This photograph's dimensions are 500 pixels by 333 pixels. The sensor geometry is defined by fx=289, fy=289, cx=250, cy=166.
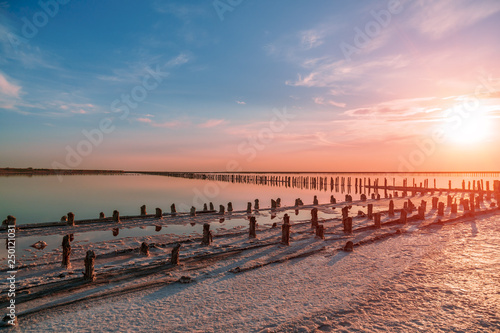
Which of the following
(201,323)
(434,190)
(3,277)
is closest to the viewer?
(201,323)

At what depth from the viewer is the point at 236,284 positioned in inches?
357

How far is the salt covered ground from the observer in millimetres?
6664

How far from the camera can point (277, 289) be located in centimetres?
860

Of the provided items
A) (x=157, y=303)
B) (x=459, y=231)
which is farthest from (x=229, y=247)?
(x=459, y=231)

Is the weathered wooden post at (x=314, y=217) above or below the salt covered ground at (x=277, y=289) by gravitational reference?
above

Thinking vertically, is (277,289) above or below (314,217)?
below

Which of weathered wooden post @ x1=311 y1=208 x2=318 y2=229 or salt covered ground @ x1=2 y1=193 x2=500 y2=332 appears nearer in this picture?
salt covered ground @ x1=2 y1=193 x2=500 y2=332

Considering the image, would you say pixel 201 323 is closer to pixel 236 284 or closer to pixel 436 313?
pixel 236 284

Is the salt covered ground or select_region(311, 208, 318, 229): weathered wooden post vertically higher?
select_region(311, 208, 318, 229): weathered wooden post

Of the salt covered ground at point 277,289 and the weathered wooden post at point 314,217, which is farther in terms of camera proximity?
the weathered wooden post at point 314,217

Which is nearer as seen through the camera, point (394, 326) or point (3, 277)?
point (394, 326)

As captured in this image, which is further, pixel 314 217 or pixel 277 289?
pixel 314 217

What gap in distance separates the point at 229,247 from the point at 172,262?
12.0 ft

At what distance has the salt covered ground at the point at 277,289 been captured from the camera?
666 cm
